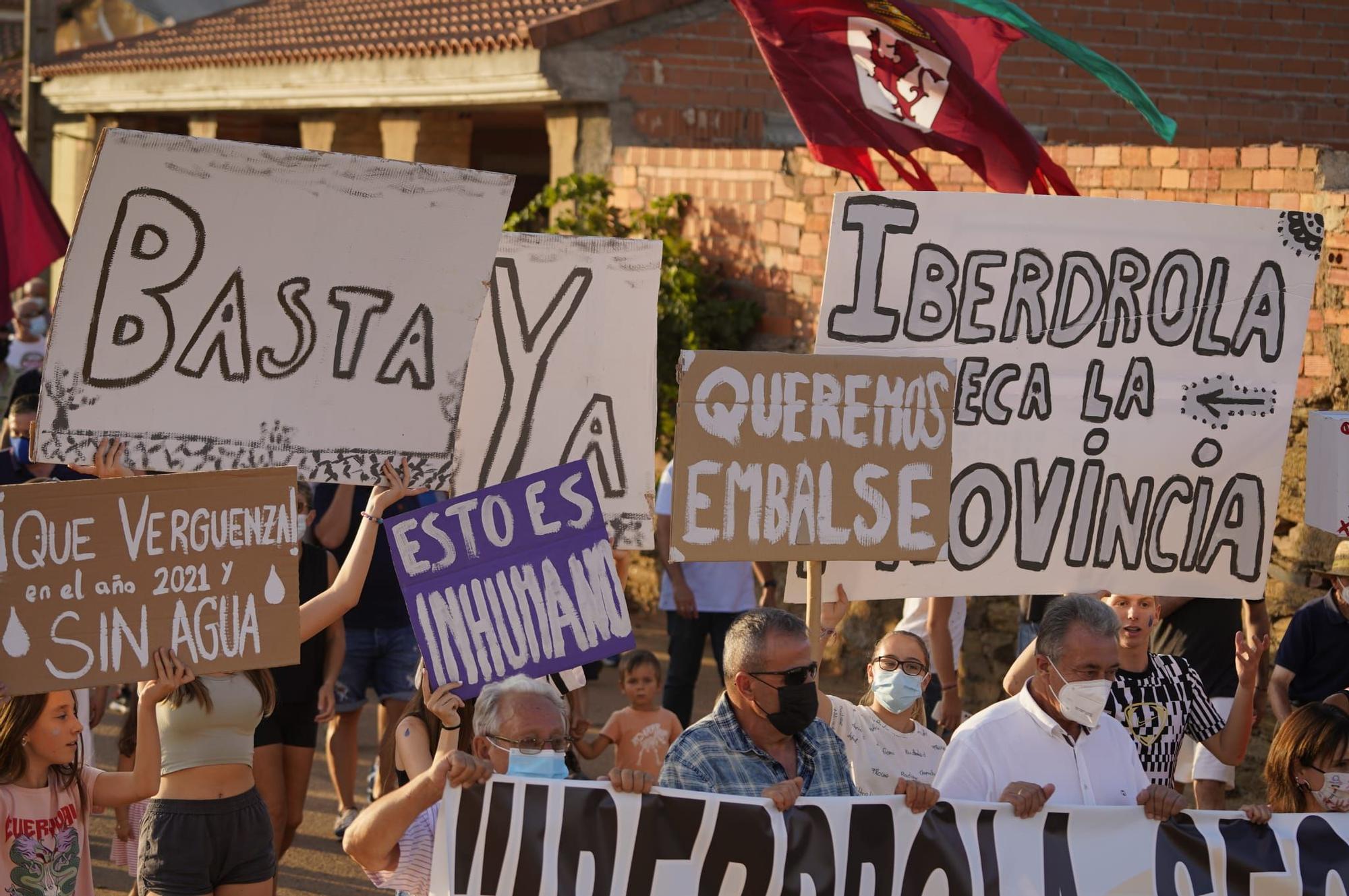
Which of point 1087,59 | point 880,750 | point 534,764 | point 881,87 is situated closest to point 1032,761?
point 880,750

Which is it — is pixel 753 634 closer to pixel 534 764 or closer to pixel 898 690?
pixel 534 764

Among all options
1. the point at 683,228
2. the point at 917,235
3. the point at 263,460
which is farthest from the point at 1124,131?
the point at 263,460

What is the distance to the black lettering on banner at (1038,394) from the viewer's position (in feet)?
18.7

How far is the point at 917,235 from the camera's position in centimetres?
561

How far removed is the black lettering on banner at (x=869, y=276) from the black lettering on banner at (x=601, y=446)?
0.77 metres

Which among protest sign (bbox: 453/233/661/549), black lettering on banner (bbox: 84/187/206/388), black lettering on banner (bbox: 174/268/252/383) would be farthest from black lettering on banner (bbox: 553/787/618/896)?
black lettering on banner (bbox: 84/187/206/388)

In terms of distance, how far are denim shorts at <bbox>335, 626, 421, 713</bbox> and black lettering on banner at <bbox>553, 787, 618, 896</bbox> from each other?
321 centimetres

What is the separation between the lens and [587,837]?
4262 mm

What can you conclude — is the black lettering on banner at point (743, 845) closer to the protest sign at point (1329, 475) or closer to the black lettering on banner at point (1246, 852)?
the black lettering on banner at point (1246, 852)

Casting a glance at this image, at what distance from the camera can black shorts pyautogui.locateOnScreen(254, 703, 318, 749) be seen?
21.3ft

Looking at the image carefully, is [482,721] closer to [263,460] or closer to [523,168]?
[263,460]

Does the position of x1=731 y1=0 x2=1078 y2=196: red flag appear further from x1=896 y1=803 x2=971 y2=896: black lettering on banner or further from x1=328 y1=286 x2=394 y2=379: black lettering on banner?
x1=896 y1=803 x2=971 y2=896: black lettering on banner

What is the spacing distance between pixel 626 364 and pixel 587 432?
25 centimetres

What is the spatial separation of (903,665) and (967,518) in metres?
0.52
